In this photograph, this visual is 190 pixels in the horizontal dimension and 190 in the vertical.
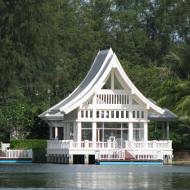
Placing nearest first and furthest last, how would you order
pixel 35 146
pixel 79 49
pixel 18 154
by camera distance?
pixel 18 154 → pixel 35 146 → pixel 79 49

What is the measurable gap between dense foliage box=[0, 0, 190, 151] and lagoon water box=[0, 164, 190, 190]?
14304mm

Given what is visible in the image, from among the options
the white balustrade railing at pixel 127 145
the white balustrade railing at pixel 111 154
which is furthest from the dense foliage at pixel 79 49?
the white balustrade railing at pixel 111 154

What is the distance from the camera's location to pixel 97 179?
1773 inches

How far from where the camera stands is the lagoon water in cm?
3969

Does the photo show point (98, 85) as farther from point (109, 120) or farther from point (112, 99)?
point (109, 120)

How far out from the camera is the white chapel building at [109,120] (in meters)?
64.8

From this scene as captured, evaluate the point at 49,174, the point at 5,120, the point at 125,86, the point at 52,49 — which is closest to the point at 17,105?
the point at 5,120

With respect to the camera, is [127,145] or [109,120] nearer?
[127,145]

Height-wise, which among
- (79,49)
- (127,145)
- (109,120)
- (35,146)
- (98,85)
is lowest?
(127,145)

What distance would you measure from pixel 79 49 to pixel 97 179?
179ft

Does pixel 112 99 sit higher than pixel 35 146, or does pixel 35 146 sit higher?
pixel 112 99

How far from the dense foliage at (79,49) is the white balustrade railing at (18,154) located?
4768mm

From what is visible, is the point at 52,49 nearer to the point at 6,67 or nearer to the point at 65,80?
the point at 6,67

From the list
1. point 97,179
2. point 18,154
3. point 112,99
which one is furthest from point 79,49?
point 97,179
